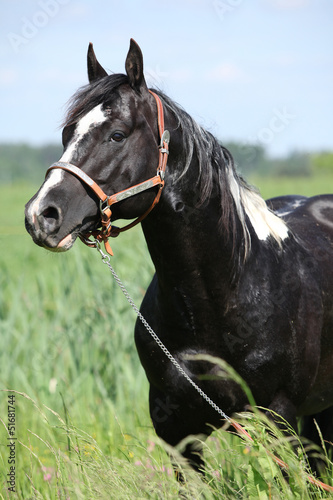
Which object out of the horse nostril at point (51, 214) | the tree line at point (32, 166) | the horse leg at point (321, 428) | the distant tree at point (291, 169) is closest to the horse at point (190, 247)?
the horse nostril at point (51, 214)

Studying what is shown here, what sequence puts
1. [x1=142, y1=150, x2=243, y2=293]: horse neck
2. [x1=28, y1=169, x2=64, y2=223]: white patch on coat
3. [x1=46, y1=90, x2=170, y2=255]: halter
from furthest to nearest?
1. [x1=142, y1=150, x2=243, y2=293]: horse neck
2. [x1=46, y1=90, x2=170, y2=255]: halter
3. [x1=28, y1=169, x2=64, y2=223]: white patch on coat

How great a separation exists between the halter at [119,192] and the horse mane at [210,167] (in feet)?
0.38

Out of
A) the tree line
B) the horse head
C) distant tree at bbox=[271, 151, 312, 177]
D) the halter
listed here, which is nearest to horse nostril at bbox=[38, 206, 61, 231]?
the horse head

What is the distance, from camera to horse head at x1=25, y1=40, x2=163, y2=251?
2166 millimetres

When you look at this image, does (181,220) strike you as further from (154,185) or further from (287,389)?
(287,389)

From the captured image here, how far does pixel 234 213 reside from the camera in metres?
2.65

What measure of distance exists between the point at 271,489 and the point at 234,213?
3.84 feet

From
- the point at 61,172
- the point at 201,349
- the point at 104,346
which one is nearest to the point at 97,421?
the point at 104,346

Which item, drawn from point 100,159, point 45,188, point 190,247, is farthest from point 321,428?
point 45,188

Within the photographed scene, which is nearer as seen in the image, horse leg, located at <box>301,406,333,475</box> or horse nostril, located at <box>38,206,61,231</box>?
horse nostril, located at <box>38,206,61,231</box>

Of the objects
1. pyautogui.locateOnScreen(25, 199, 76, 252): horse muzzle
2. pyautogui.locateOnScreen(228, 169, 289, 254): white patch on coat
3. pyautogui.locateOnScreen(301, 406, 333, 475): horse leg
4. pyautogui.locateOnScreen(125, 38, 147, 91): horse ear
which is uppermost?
pyautogui.locateOnScreen(125, 38, 147, 91): horse ear

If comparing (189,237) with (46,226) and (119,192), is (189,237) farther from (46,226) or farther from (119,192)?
(46,226)

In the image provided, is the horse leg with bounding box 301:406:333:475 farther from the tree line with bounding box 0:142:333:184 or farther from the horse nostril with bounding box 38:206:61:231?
the tree line with bounding box 0:142:333:184

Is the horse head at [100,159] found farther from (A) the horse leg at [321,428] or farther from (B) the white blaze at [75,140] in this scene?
(A) the horse leg at [321,428]
